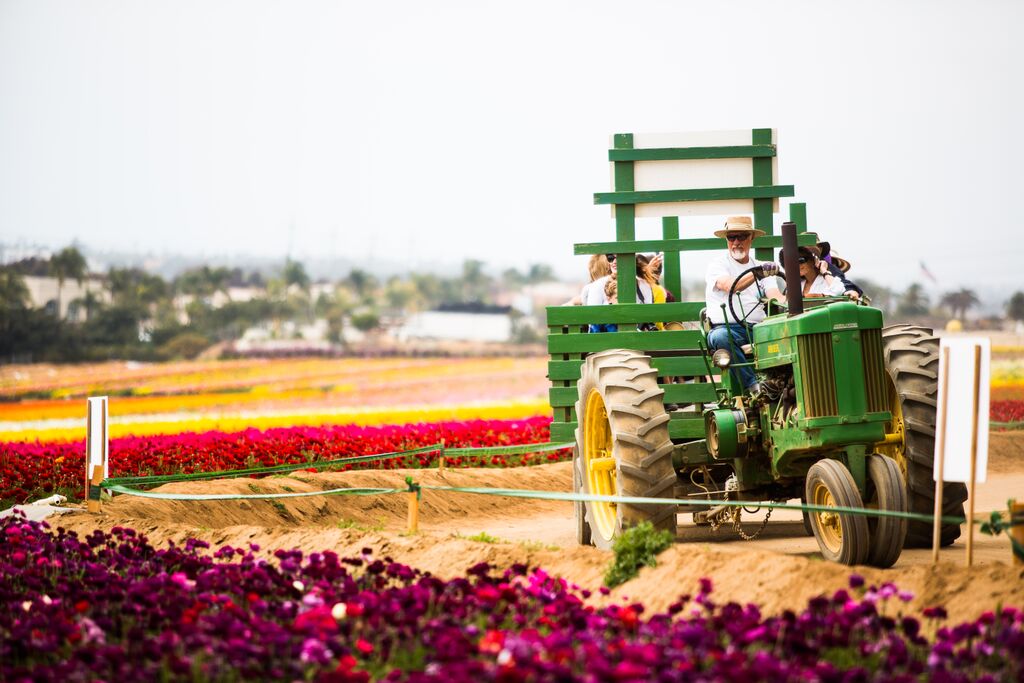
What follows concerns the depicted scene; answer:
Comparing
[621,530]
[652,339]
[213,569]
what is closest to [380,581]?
[213,569]

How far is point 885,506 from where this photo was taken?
6.66 metres

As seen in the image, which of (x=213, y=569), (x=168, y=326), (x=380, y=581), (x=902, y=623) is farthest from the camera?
(x=168, y=326)

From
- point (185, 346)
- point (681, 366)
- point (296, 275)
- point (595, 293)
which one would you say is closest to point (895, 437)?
point (681, 366)

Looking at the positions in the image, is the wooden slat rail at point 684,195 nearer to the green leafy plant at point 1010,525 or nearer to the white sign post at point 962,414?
the white sign post at point 962,414

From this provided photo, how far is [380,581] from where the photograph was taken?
6258mm

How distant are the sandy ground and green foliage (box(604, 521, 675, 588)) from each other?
0.24 feet

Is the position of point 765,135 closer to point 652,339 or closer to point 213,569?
point 652,339

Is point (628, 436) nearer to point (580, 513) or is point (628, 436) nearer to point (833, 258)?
point (580, 513)

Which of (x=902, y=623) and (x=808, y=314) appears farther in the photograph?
(x=808, y=314)

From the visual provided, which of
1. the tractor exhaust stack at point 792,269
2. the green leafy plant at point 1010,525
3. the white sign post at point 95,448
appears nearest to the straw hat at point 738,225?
the tractor exhaust stack at point 792,269

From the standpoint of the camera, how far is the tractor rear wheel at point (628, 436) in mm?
7484

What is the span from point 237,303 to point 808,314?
35615mm

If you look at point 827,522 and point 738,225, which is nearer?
point 827,522

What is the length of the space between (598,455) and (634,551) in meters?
2.03
